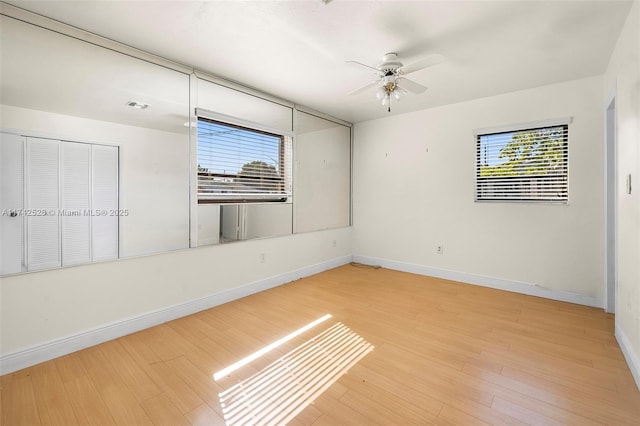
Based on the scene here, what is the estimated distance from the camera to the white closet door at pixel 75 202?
2227mm

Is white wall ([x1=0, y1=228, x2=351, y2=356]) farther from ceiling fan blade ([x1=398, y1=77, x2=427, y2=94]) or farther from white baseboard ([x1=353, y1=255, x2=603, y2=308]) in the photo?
ceiling fan blade ([x1=398, y1=77, x2=427, y2=94])

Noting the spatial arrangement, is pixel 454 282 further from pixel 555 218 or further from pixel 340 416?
pixel 340 416

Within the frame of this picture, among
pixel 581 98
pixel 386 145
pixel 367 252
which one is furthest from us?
pixel 367 252

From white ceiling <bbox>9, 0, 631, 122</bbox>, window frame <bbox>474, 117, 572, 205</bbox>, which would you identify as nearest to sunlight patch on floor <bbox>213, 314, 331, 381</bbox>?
white ceiling <bbox>9, 0, 631, 122</bbox>

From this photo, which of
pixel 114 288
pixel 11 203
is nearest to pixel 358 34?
pixel 11 203

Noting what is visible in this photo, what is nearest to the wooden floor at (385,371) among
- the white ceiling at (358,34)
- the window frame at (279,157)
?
the window frame at (279,157)

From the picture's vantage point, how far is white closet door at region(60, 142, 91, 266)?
2.23m

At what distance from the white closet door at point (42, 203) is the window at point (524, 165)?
4.62 metres

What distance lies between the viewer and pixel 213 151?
322cm

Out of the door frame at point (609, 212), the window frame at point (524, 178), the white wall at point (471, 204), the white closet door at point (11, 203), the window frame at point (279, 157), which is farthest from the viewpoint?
the window frame at point (524, 178)

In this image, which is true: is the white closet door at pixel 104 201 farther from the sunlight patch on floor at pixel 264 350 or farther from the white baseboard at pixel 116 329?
the sunlight patch on floor at pixel 264 350

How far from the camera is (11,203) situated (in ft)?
6.62

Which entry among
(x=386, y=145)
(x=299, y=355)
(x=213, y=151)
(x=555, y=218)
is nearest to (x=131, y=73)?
(x=213, y=151)

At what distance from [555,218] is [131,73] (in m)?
4.83
